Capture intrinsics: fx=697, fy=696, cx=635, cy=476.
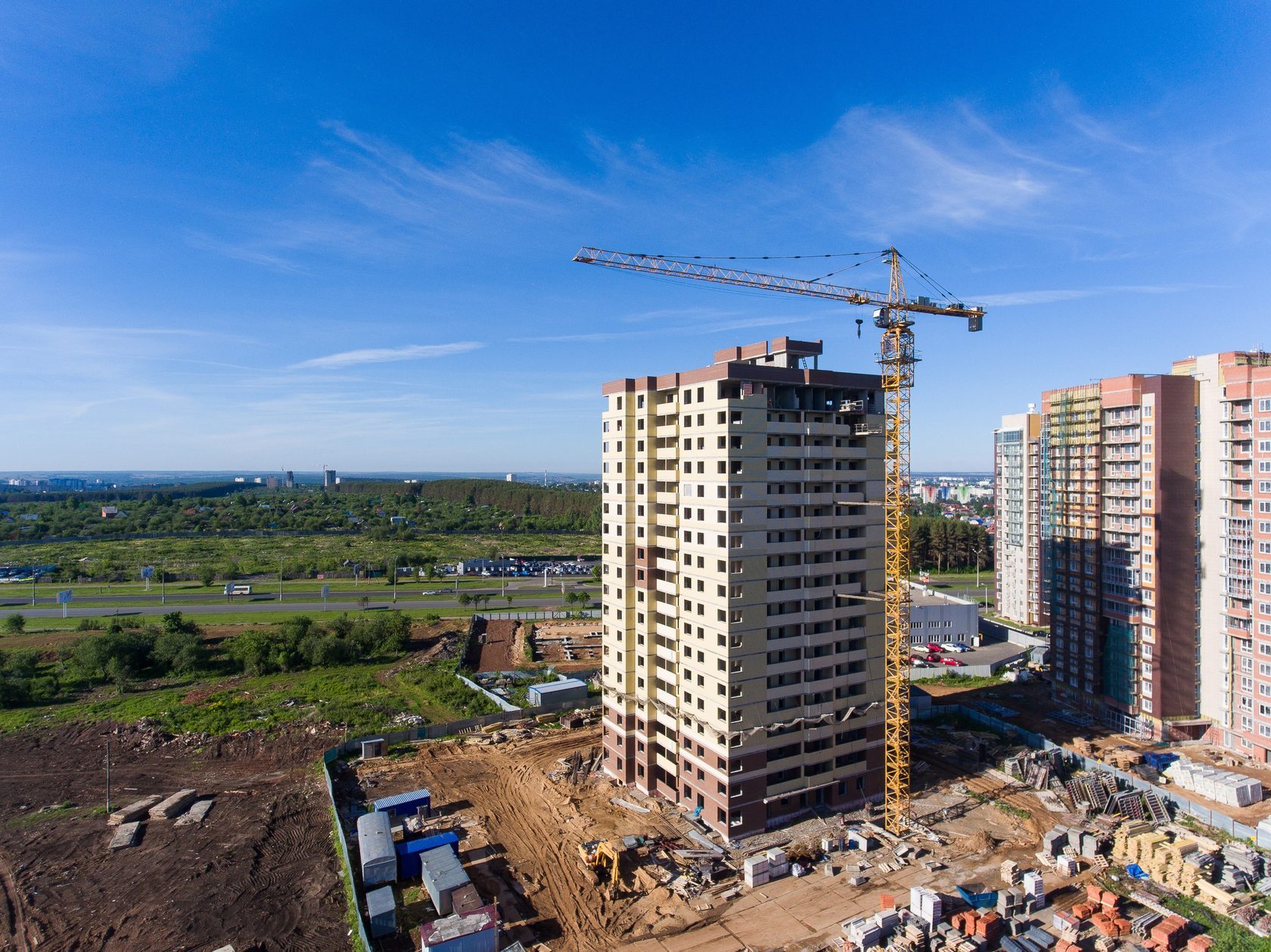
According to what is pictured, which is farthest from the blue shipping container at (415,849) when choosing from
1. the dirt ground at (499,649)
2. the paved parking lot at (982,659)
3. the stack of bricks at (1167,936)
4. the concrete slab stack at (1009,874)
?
the paved parking lot at (982,659)

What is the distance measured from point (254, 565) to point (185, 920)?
10412 cm

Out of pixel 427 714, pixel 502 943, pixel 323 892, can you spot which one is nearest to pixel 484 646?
pixel 427 714

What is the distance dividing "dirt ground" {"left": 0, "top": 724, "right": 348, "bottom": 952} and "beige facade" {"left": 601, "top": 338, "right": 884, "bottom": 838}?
16.9 metres

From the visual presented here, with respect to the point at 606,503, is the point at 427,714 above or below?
below

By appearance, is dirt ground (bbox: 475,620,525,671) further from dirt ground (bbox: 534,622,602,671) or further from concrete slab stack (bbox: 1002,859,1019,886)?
concrete slab stack (bbox: 1002,859,1019,886)

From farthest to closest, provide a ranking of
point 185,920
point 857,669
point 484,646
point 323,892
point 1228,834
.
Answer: point 484,646 → point 857,669 → point 1228,834 → point 323,892 → point 185,920

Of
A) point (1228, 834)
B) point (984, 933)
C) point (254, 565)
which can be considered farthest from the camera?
point (254, 565)

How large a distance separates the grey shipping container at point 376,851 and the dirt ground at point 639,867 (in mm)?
3594

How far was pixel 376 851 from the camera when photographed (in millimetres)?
29547

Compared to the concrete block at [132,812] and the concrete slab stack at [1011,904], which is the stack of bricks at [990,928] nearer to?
the concrete slab stack at [1011,904]

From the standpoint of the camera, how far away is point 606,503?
41.2 metres

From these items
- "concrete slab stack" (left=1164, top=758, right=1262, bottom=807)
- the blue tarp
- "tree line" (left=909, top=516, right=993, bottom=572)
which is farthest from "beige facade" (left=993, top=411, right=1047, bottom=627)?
the blue tarp

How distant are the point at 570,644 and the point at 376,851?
147 ft

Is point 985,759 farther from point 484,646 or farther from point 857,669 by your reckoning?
point 484,646
